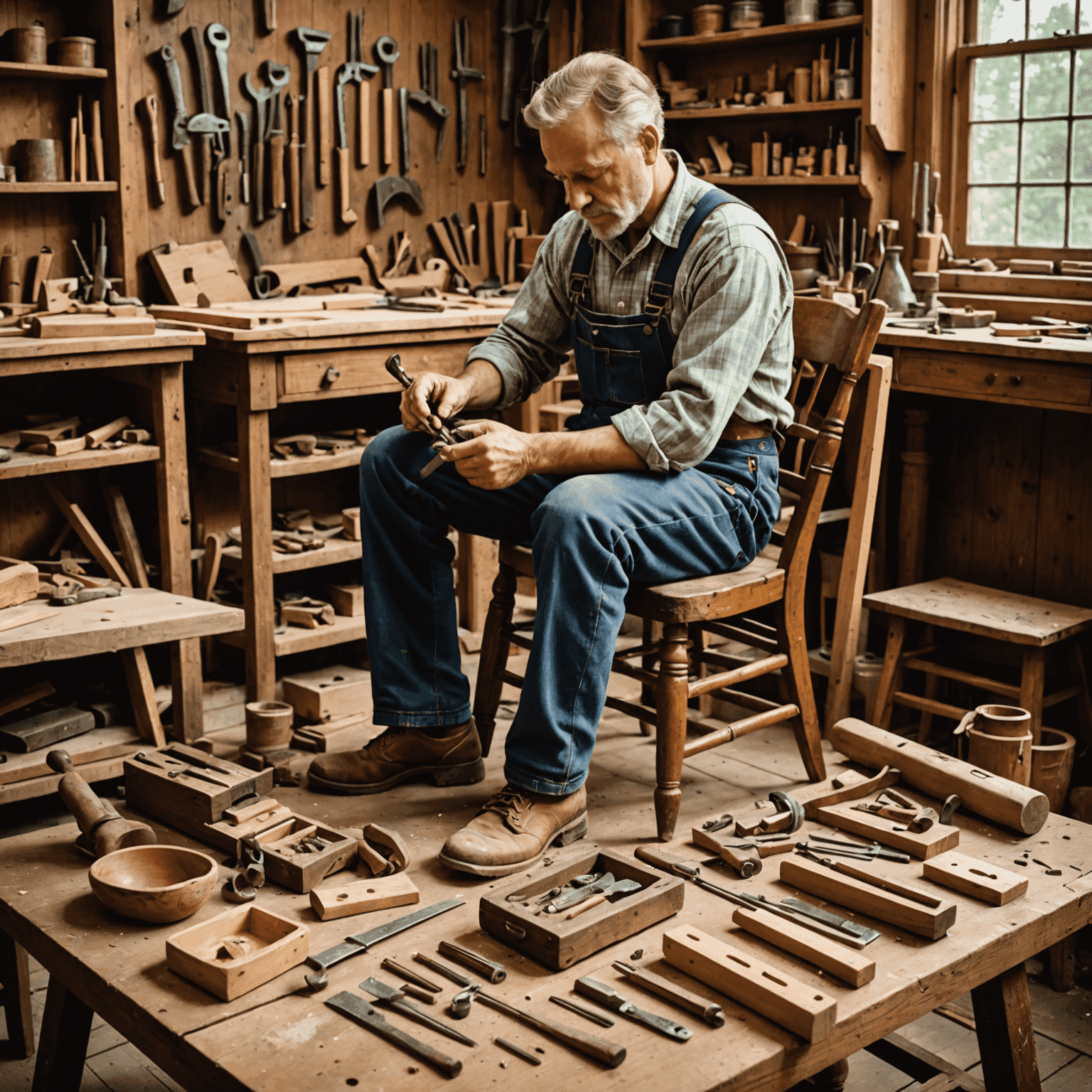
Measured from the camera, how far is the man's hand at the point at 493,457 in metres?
2.43

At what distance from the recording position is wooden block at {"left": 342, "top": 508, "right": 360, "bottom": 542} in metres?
4.02

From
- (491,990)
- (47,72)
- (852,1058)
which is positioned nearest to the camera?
(491,990)

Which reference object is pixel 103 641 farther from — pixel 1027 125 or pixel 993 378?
pixel 1027 125

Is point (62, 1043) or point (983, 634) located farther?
point (983, 634)

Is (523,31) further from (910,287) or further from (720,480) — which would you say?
(720,480)

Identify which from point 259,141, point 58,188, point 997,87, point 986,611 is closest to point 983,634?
point 986,611

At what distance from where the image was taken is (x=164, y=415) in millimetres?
3445

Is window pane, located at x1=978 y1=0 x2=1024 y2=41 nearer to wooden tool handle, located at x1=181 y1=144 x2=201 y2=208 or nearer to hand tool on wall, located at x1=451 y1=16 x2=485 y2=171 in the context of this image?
hand tool on wall, located at x1=451 y1=16 x2=485 y2=171

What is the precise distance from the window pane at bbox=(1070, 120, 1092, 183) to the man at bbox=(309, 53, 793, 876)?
69.0 inches

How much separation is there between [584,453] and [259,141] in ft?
7.33

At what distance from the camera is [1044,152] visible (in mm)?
4000

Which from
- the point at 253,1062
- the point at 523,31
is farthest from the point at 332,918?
the point at 523,31

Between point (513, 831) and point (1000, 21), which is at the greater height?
point (1000, 21)

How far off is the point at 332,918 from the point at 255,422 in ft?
5.59
